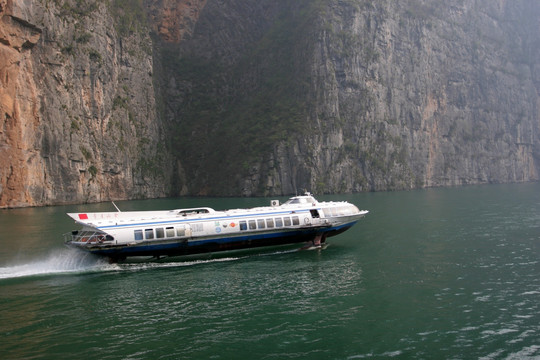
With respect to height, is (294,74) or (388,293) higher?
(294,74)

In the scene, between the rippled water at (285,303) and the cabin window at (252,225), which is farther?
the cabin window at (252,225)

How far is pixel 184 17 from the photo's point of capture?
200 m

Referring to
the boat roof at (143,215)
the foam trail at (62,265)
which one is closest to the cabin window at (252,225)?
the boat roof at (143,215)

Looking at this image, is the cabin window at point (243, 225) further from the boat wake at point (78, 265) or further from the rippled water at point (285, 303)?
the boat wake at point (78, 265)

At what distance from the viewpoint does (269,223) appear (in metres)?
38.5

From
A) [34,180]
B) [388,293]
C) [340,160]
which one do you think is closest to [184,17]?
[340,160]

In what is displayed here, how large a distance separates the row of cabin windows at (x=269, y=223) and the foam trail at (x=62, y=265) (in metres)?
11.1

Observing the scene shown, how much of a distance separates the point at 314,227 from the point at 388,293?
1405cm

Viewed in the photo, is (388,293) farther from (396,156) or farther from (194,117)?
(194,117)

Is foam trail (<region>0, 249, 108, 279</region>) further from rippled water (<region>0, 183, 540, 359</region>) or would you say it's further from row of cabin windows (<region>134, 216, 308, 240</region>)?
row of cabin windows (<region>134, 216, 308, 240</region>)

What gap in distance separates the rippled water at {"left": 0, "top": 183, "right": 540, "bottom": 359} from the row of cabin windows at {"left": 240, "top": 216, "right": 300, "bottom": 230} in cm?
227

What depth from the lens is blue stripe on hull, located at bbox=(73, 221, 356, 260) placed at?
3406 cm

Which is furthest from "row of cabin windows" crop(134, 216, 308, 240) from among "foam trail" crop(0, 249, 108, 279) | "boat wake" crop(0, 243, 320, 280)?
"foam trail" crop(0, 249, 108, 279)

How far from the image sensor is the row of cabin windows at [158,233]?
34.6 meters
